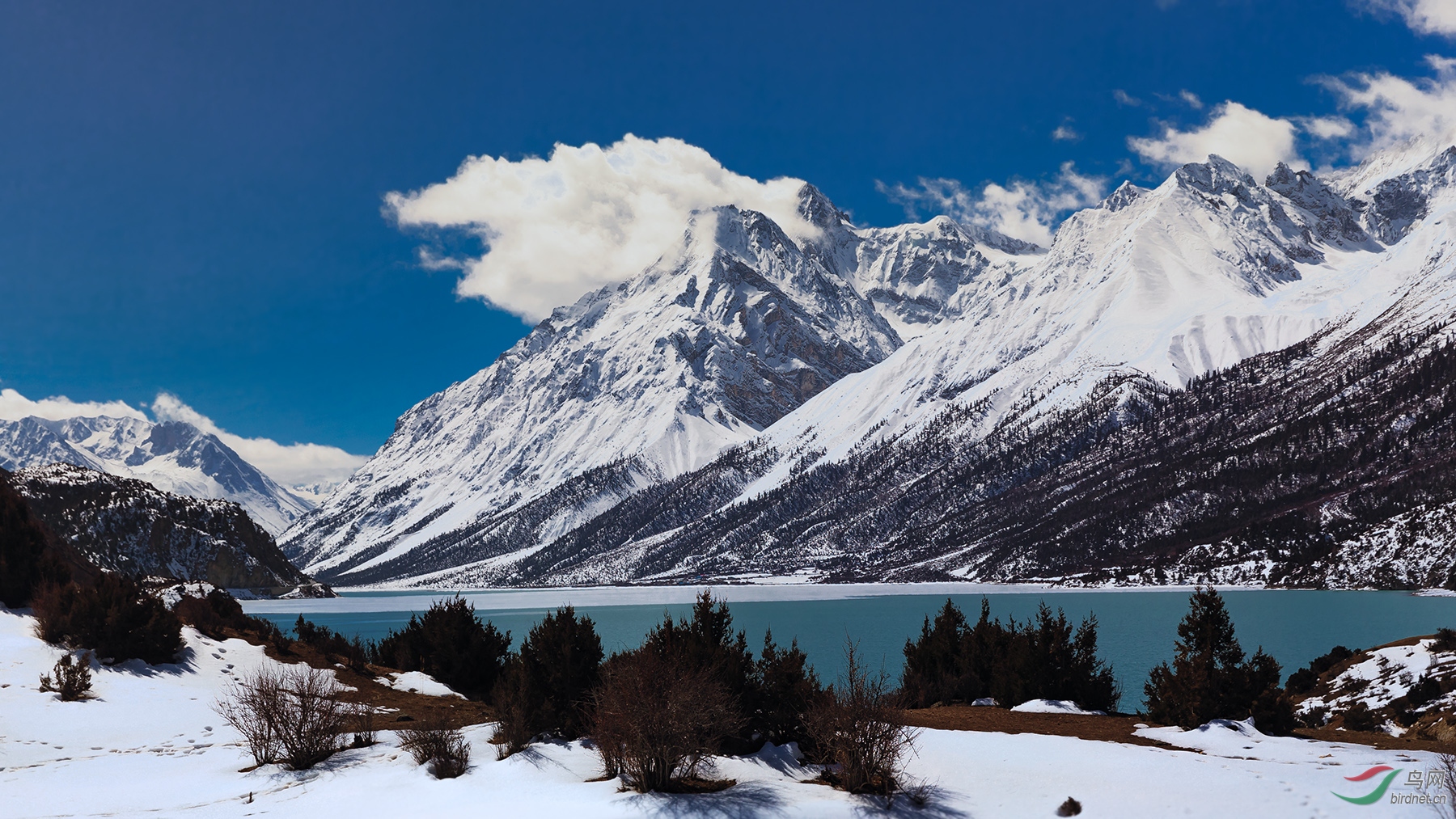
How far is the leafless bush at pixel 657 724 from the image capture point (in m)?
18.7

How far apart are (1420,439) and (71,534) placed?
253 metres

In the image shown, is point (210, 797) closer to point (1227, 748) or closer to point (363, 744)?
point (363, 744)

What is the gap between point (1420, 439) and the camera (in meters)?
196

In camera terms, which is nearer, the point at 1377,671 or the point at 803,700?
the point at 803,700

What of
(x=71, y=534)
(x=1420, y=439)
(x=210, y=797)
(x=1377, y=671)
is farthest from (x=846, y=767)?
(x=1420, y=439)

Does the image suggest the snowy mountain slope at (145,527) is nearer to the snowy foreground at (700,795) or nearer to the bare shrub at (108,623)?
the bare shrub at (108,623)

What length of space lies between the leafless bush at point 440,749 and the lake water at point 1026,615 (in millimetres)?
23309

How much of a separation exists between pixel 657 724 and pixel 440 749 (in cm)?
575

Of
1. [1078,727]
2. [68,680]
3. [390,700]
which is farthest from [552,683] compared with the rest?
[68,680]

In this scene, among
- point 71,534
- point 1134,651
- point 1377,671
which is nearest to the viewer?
point 1377,671

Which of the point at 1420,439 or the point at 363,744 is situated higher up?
the point at 1420,439

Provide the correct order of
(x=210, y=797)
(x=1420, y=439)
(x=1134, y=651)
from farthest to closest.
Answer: (x=1420, y=439) < (x=1134, y=651) < (x=210, y=797)

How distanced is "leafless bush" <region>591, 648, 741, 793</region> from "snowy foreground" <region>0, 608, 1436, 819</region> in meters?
0.63

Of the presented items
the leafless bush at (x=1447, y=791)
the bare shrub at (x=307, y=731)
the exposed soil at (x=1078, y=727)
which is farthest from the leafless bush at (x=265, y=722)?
the leafless bush at (x=1447, y=791)
